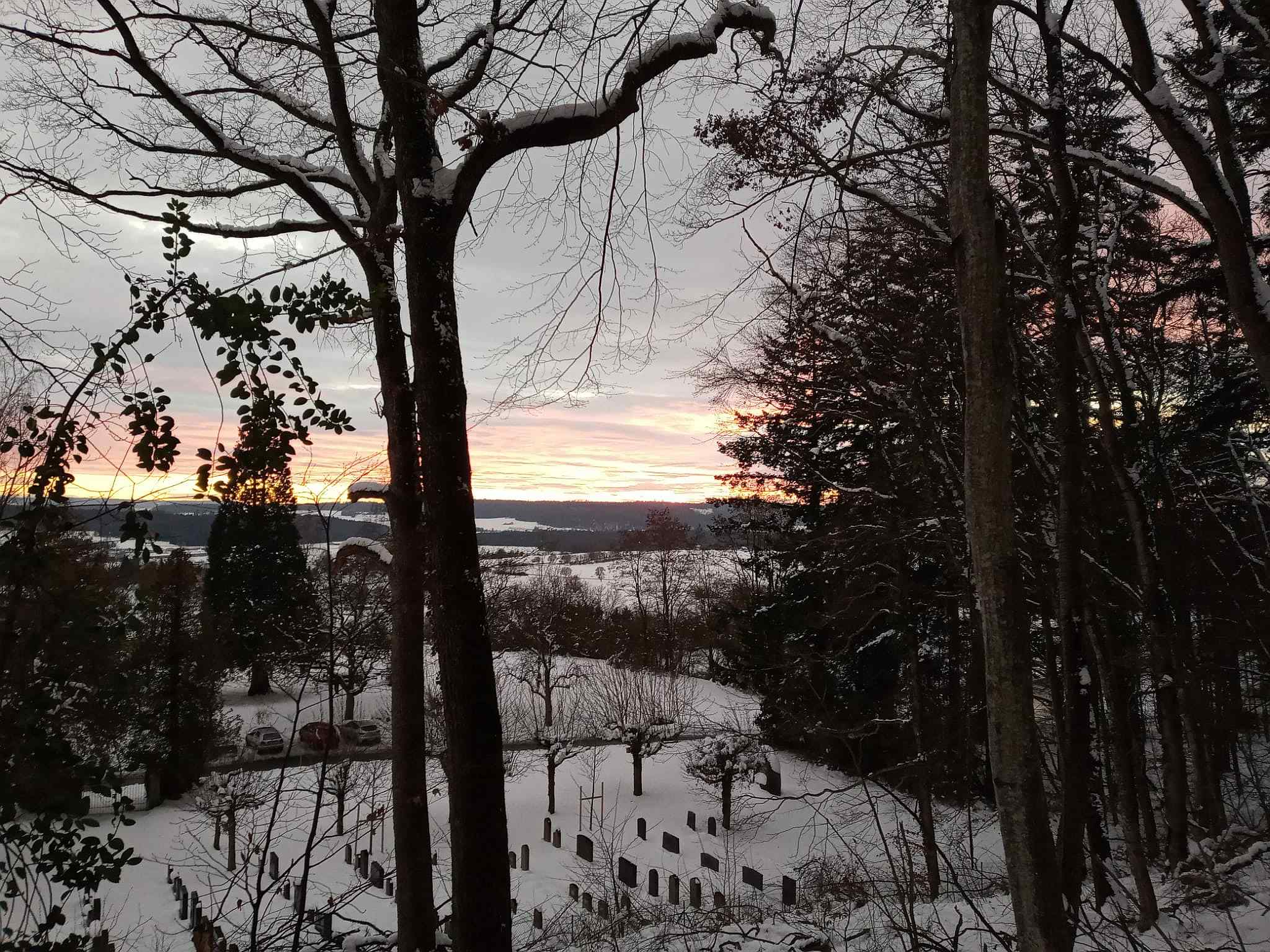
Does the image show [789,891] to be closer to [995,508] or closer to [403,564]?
[403,564]

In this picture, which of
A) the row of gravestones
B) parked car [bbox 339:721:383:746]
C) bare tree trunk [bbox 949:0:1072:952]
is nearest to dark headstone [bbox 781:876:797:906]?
the row of gravestones

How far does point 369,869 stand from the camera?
1448 centimetres

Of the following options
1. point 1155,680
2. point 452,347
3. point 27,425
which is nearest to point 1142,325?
point 1155,680

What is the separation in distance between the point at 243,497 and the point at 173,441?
0.53 m

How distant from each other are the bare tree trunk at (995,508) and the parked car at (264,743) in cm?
2686

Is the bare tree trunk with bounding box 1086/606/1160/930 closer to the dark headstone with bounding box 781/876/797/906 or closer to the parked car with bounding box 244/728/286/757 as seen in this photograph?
the dark headstone with bounding box 781/876/797/906

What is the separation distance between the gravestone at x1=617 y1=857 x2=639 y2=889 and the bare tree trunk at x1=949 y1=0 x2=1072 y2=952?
1213 cm

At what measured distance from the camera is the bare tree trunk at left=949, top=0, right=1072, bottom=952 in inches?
75.1

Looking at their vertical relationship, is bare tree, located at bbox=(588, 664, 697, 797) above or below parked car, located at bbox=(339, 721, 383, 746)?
above

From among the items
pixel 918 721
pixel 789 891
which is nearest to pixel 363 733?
pixel 789 891

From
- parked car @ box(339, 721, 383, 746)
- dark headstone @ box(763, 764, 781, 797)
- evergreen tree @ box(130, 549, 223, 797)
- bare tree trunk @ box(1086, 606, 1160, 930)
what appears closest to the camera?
bare tree trunk @ box(1086, 606, 1160, 930)

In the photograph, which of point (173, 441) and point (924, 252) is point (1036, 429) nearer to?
point (924, 252)

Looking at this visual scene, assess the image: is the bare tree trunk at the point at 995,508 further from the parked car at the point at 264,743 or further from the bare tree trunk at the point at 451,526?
the parked car at the point at 264,743

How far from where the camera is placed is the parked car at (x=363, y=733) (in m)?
24.2
